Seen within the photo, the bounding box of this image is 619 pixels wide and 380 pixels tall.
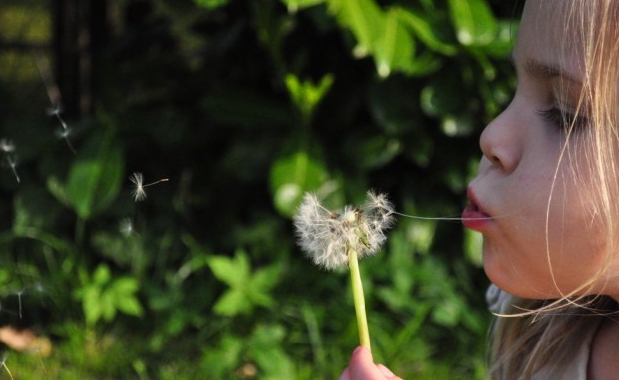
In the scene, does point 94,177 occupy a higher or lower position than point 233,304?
higher

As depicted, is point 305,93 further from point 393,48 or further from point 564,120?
point 564,120

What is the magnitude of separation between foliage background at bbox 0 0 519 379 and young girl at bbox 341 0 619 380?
1120 mm

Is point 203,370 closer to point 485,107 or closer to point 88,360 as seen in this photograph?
point 88,360

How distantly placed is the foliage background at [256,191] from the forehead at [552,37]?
111cm

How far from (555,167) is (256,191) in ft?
5.68

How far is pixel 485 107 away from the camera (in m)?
2.66

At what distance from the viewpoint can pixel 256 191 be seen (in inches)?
113

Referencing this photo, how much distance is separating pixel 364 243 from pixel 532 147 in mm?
225

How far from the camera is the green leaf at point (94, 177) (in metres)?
2.60

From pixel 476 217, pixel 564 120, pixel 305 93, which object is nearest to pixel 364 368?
pixel 476 217

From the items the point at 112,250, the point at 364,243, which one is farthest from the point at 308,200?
the point at 112,250

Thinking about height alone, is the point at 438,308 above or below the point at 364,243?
below

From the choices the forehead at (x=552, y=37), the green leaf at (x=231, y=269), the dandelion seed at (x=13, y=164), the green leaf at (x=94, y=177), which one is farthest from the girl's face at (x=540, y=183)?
the green leaf at (x=94, y=177)

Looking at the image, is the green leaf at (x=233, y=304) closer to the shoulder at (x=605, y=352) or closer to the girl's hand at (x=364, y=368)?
the shoulder at (x=605, y=352)
